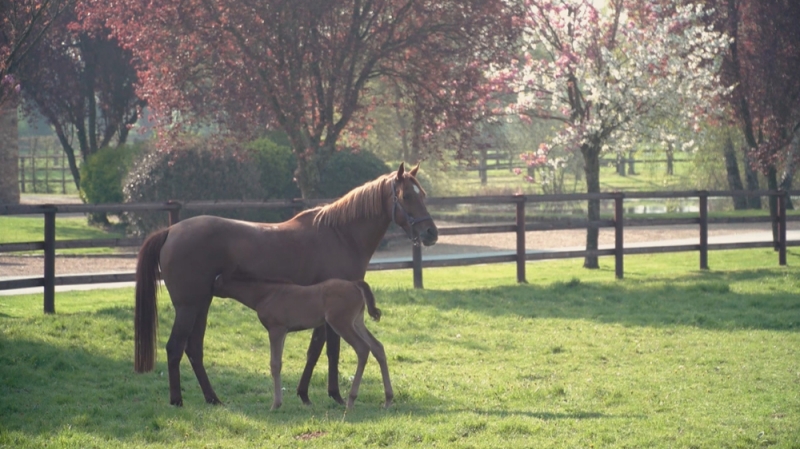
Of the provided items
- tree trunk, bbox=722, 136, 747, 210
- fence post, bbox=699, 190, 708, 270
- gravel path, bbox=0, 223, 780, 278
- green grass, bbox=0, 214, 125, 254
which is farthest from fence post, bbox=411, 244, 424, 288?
tree trunk, bbox=722, 136, 747, 210

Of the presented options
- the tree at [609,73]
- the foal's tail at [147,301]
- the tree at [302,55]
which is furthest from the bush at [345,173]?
the foal's tail at [147,301]

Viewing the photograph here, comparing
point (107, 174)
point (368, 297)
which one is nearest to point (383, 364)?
point (368, 297)

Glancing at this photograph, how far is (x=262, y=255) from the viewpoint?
288 inches

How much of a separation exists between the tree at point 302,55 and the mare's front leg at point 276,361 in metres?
8.41

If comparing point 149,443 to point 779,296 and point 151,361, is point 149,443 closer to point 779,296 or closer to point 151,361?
point 151,361

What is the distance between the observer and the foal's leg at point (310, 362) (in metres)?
7.16

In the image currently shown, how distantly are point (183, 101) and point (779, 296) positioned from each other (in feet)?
32.8

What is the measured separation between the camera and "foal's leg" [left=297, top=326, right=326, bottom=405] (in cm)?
716

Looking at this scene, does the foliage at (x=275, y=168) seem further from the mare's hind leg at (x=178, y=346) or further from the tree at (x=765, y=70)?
the mare's hind leg at (x=178, y=346)

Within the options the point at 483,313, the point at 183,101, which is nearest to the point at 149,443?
the point at 483,313

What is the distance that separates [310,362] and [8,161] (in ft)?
76.5

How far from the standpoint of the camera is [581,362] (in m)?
8.86

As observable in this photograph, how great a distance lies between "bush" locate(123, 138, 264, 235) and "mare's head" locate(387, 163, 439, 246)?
44.2ft

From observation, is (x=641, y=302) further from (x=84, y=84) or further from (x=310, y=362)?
(x=84, y=84)
